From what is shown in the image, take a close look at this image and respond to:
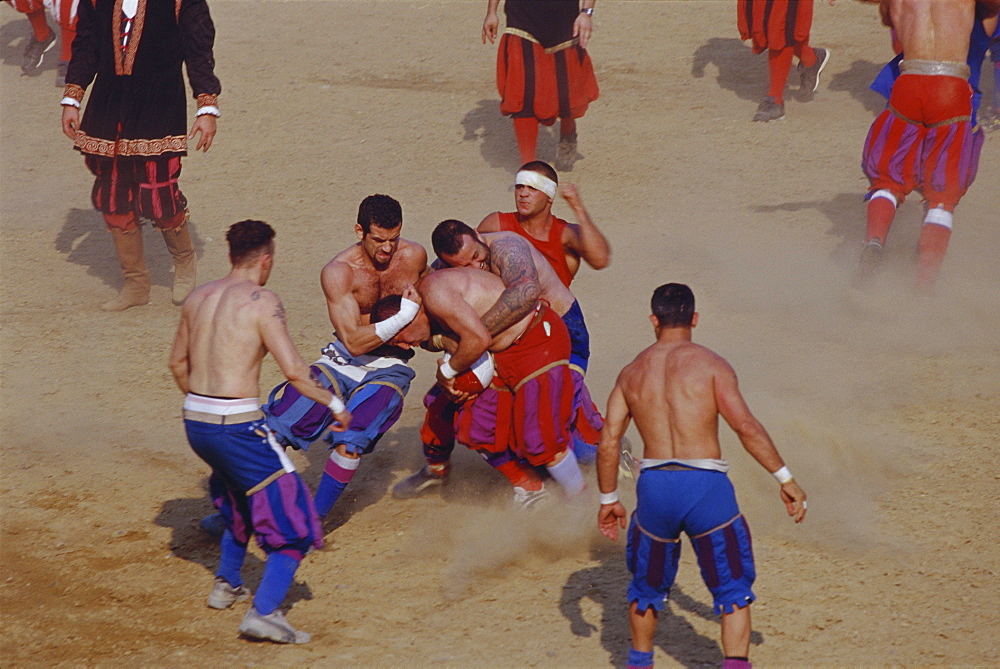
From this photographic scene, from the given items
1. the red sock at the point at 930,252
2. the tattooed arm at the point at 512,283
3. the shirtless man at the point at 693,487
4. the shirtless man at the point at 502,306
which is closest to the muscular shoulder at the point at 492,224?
the shirtless man at the point at 502,306

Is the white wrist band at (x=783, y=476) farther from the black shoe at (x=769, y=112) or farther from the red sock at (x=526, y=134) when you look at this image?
the black shoe at (x=769, y=112)

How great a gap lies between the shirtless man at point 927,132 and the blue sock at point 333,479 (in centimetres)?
418

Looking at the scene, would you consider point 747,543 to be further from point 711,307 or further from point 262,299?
point 711,307

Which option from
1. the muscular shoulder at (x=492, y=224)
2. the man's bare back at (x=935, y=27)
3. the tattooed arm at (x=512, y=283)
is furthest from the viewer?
the man's bare back at (x=935, y=27)

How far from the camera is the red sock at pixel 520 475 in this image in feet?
18.3

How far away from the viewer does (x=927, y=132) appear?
771cm

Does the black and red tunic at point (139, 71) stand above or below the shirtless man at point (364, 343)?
above

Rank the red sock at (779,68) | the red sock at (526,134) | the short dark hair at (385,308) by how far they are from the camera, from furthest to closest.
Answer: the red sock at (779,68)
the red sock at (526,134)
the short dark hair at (385,308)

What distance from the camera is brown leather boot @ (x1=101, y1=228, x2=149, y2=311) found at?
8156 mm

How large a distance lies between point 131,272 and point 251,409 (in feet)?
13.8

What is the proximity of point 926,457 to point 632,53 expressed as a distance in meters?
8.48

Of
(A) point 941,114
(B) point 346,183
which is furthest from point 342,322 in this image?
(B) point 346,183

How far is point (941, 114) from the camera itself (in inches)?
299

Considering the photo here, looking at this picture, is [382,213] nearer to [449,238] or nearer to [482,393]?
[449,238]
